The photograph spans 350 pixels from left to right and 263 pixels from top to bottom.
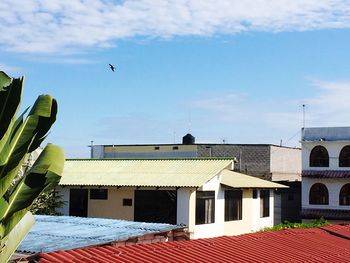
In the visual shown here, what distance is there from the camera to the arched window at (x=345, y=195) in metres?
45.6

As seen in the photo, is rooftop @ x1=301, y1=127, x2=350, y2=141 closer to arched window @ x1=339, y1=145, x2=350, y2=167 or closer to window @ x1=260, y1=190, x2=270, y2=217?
arched window @ x1=339, y1=145, x2=350, y2=167

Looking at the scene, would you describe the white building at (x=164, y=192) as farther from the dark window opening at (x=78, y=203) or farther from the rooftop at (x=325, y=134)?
the rooftop at (x=325, y=134)

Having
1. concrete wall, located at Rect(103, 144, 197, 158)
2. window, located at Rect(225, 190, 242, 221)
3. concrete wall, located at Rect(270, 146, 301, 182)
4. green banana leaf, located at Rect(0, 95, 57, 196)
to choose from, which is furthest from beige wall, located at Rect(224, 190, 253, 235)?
green banana leaf, located at Rect(0, 95, 57, 196)

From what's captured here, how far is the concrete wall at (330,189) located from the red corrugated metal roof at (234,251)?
30.1 m

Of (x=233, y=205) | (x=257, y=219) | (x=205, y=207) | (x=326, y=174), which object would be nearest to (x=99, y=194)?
(x=205, y=207)

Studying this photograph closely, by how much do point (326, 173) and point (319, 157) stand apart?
5.24 feet

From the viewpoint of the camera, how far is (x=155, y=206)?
105ft

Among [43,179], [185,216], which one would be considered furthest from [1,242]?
[185,216]

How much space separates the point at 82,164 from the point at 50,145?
95.9 ft

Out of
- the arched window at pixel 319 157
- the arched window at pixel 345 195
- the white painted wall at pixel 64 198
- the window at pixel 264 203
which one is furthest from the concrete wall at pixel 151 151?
the white painted wall at pixel 64 198

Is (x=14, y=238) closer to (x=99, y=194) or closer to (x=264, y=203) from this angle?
(x=99, y=194)

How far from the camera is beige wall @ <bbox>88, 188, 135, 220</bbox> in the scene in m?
33.2

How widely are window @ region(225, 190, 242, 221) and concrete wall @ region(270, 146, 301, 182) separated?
14.3 metres

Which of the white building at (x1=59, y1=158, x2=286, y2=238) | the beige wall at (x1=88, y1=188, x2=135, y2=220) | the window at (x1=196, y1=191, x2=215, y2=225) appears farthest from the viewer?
the beige wall at (x1=88, y1=188, x2=135, y2=220)
